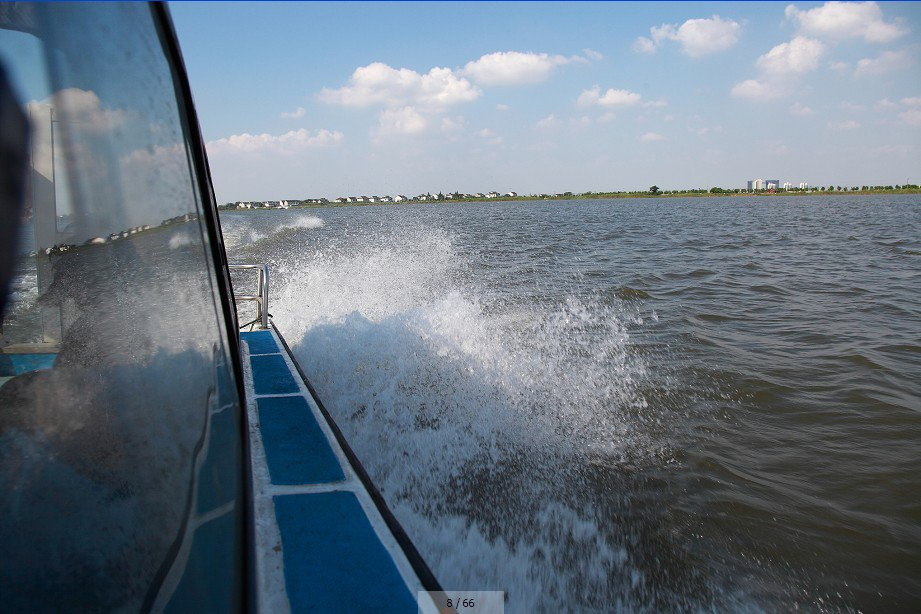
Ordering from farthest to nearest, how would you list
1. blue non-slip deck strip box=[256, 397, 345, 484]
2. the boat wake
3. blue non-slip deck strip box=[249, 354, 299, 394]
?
blue non-slip deck strip box=[249, 354, 299, 394] < the boat wake < blue non-slip deck strip box=[256, 397, 345, 484]

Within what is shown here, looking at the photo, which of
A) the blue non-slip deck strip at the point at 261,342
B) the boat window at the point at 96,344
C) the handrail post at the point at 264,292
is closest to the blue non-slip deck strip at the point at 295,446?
the boat window at the point at 96,344

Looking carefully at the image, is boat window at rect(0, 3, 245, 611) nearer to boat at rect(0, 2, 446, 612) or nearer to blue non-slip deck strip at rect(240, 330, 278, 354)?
boat at rect(0, 2, 446, 612)

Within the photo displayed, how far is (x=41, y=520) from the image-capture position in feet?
2.10

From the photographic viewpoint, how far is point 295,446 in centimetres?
259

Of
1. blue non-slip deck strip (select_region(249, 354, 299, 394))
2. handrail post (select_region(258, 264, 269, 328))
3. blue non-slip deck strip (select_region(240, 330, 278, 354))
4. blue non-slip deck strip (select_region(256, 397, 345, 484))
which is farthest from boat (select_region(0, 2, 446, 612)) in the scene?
handrail post (select_region(258, 264, 269, 328))

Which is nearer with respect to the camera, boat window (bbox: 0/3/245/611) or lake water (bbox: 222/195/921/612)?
boat window (bbox: 0/3/245/611)

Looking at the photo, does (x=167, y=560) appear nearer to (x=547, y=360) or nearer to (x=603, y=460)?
(x=603, y=460)

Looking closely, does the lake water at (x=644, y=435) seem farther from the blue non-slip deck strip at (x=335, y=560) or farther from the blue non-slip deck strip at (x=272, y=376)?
the blue non-slip deck strip at (x=335, y=560)

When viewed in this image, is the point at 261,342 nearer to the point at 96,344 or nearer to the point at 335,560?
the point at 335,560

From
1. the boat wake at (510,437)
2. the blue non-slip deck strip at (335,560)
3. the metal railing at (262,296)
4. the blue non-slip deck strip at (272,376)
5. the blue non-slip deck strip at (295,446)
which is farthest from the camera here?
the metal railing at (262,296)

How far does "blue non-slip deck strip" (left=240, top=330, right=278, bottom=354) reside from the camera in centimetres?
470

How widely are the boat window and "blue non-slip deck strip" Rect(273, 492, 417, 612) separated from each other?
0.67 m

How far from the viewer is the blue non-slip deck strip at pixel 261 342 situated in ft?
15.4

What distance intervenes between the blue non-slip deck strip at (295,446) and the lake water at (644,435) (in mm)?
823
